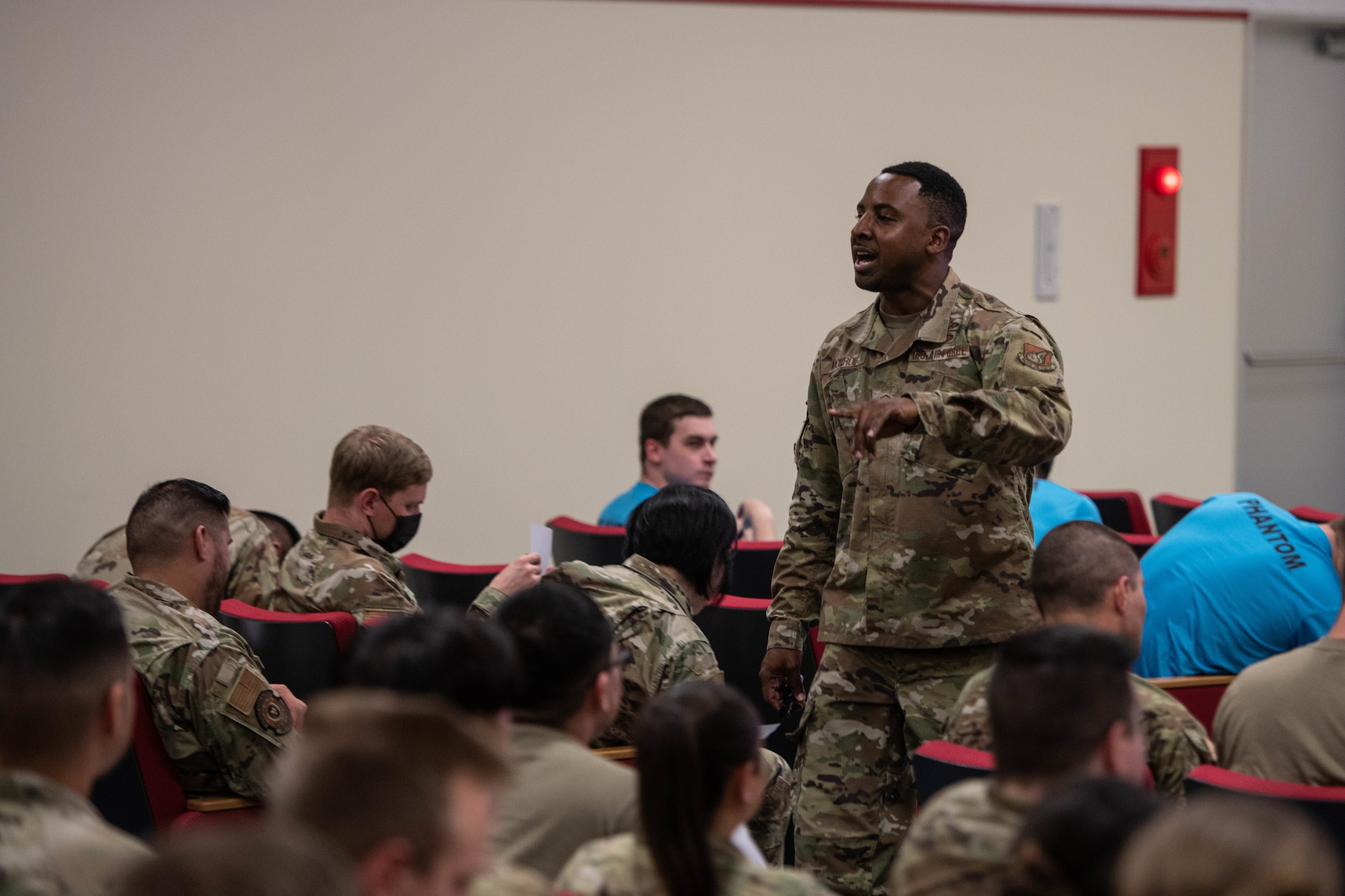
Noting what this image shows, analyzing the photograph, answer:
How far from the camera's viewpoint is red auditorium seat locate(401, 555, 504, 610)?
375 cm

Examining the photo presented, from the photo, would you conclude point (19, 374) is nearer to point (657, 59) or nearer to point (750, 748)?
point (657, 59)

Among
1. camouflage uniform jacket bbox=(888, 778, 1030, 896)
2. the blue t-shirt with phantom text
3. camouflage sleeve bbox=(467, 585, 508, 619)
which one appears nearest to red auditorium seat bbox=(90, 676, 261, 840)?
camouflage sleeve bbox=(467, 585, 508, 619)

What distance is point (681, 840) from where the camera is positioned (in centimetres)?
148

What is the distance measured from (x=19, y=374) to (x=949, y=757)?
15.9 ft

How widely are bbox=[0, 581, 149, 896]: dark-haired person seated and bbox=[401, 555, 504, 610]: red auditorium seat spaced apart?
1995mm

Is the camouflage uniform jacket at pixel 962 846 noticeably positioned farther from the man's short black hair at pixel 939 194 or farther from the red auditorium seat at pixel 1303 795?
the man's short black hair at pixel 939 194

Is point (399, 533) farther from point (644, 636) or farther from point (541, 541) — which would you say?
point (644, 636)

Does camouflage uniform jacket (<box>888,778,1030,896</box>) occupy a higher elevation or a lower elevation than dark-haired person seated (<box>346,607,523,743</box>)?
lower

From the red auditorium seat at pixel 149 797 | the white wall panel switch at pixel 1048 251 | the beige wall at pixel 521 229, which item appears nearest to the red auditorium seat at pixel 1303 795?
the red auditorium seat at pixel 149 797

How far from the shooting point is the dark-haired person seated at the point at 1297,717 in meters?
2.10

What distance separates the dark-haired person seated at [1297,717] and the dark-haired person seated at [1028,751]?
565 millimetres

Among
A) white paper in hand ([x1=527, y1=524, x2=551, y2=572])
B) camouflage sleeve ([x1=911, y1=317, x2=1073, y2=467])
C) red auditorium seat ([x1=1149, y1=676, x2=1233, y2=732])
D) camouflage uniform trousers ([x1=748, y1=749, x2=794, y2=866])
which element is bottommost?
camouflage uniform trousers ([x1=748, y1=749, x2=794, y2=866])

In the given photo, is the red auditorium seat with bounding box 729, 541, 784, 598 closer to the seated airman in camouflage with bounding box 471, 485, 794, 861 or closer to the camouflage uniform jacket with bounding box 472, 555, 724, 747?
the seated airman in camouflage with bounding box 471, 485, 794, 861

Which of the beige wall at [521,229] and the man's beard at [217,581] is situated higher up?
the beige wall at [521,229]
